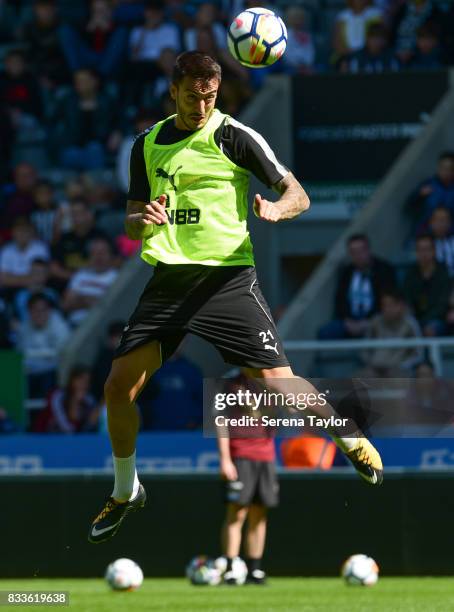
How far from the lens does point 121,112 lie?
19.7 meters

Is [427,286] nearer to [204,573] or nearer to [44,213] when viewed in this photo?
[204,573]

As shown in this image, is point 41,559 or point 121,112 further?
point 121,112

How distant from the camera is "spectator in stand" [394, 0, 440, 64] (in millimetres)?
18438

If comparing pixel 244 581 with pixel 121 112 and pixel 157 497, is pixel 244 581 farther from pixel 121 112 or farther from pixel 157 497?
pixel 121 112

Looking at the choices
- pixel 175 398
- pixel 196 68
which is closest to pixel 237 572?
pixel 175 398

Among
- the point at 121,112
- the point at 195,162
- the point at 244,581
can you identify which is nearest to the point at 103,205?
the point at 121,112

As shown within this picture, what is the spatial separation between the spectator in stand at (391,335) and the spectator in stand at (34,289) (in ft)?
12.8

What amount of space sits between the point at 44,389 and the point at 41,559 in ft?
7.80

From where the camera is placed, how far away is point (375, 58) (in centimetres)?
1823

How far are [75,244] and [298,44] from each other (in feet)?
11.9

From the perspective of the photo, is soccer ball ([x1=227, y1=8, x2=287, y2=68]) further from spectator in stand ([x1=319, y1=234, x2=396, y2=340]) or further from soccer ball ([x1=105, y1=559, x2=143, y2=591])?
spectator in stand ([x1=319, y1=234, x2=396, y2=340])

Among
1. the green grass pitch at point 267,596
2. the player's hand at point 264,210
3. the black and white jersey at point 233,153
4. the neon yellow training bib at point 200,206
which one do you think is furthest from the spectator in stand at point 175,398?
the player's hand at point 264,210

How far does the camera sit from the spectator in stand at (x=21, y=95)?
20.5 meters

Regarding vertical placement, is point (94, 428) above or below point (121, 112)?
below
